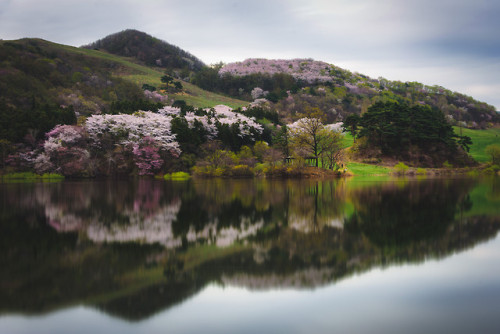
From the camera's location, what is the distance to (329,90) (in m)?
107

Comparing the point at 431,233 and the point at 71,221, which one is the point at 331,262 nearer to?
the point at 431,233

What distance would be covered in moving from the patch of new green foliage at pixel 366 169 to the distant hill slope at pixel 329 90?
40.9m

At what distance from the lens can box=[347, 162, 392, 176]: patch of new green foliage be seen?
129 feet

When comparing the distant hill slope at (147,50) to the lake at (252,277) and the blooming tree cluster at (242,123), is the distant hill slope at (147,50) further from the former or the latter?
the lake at (252,277)

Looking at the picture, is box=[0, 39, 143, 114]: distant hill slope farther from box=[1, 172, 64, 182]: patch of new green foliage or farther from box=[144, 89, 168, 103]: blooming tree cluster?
box=[1, 172, 64, 182]: patch of new green foliage

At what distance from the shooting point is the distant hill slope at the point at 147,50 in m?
156

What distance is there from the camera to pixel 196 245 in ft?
19.3

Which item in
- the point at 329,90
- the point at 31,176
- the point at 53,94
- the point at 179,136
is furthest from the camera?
the point at 329,90

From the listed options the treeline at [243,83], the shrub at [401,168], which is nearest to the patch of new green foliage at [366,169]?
the shrub at [401,168]

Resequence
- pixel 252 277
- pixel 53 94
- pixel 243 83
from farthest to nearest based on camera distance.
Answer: pixel 243 83, pixel 53 94, pixel 252 277

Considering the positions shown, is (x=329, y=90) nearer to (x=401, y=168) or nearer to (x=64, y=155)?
(x=401, y=168)

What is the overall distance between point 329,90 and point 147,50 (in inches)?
3613

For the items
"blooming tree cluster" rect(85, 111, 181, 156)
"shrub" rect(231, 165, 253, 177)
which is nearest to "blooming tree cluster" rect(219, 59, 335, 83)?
"blooming tree cluster" rect(85, 111, 181, 156)

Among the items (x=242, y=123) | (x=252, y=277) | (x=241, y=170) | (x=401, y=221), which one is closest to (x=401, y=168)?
(x=241, y=170)
